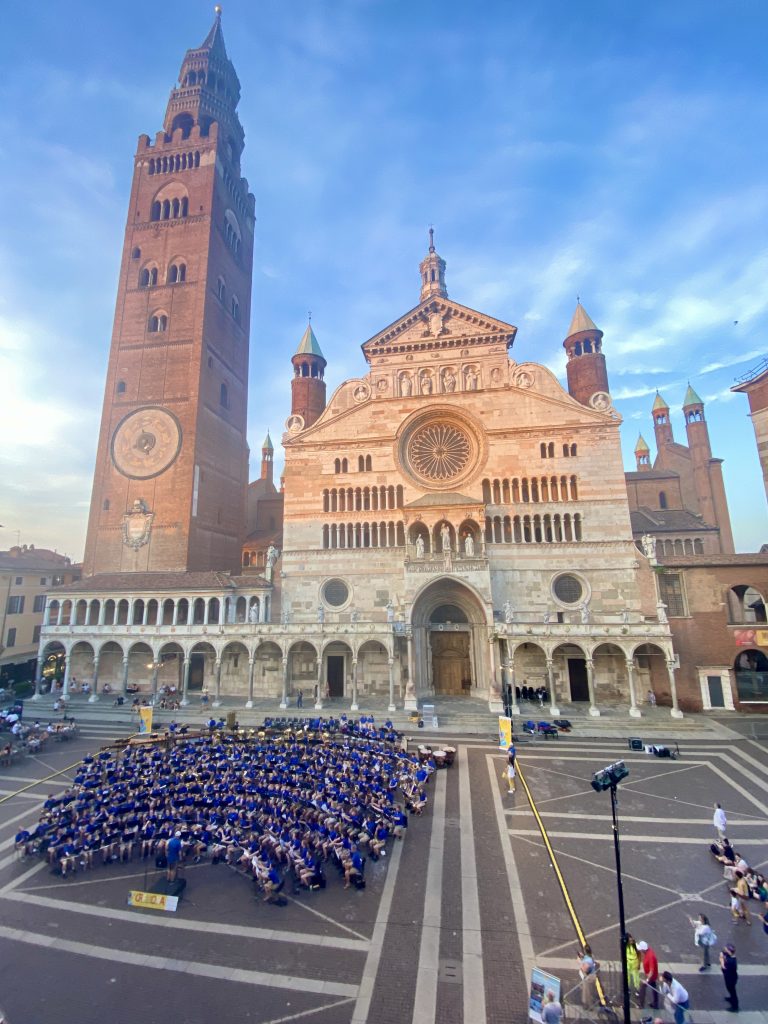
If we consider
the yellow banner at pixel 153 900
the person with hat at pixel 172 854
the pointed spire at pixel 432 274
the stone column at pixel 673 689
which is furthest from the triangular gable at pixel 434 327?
the yellow banner at pixel 153 900

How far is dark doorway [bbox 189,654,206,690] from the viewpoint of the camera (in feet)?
134

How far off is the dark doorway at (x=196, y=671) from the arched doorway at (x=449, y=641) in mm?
18199

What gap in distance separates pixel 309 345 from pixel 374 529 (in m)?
21.7

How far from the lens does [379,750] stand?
A: 23016 mm

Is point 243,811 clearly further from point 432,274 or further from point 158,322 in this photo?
point 432,274

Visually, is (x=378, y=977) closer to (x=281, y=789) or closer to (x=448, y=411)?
(x=281, y=789)

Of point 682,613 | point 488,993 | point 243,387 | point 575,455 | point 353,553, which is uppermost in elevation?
point 243,387

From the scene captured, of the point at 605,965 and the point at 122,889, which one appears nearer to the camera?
the point at 605,965

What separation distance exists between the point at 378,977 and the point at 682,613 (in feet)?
104

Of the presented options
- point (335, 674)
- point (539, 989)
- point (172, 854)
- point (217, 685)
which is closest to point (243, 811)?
point (172, 854)

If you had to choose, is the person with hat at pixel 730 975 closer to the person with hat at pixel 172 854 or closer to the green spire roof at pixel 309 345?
A: the person with hat at pixel 172 854

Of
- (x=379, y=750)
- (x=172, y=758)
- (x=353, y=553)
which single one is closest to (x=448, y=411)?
(x=353, y=553)

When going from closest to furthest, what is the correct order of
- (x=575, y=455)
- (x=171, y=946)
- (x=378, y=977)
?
1. (x=378, y=977)
2. (x=171, y=946)
3. (x=575, y=455)

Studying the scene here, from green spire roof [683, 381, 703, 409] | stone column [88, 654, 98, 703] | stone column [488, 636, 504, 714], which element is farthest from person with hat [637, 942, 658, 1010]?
green spire roof [683, 381, 703, 409]
